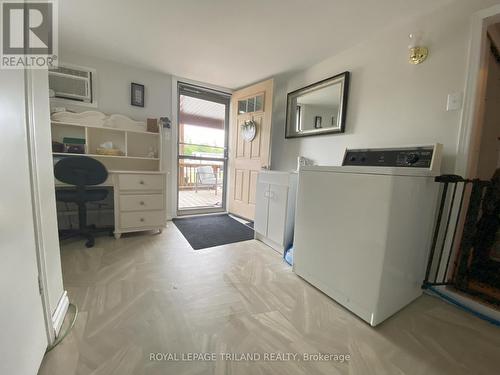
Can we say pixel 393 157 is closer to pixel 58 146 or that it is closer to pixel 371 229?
pixel 371 229

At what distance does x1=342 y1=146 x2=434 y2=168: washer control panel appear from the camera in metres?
1.37

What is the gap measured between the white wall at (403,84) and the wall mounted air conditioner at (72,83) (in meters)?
2.62

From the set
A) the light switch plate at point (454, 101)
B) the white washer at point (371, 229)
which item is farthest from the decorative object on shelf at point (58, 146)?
the light switch plate at point (454, 101)

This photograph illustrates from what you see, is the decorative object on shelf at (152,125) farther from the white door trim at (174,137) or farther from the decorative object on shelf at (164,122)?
the white door trim at (174,137)

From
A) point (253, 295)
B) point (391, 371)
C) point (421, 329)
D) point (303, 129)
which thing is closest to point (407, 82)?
point (303, 129)

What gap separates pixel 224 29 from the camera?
68.9 inches

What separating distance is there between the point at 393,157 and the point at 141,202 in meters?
2.45

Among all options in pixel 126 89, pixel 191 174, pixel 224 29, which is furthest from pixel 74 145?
pixel 191 174

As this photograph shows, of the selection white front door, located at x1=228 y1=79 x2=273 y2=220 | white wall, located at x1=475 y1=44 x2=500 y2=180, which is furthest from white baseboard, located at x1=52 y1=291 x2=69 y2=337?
white wall, located at x1=475 y1=44 x2=500 y2=180

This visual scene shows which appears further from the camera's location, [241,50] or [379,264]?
[241,50]

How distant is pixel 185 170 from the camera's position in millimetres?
4969

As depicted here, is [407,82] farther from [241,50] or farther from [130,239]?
[130,239]

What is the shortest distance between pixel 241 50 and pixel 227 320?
2.35 m

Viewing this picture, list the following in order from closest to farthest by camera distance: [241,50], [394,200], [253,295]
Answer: [394,200]
[253,295]
[241,50]
